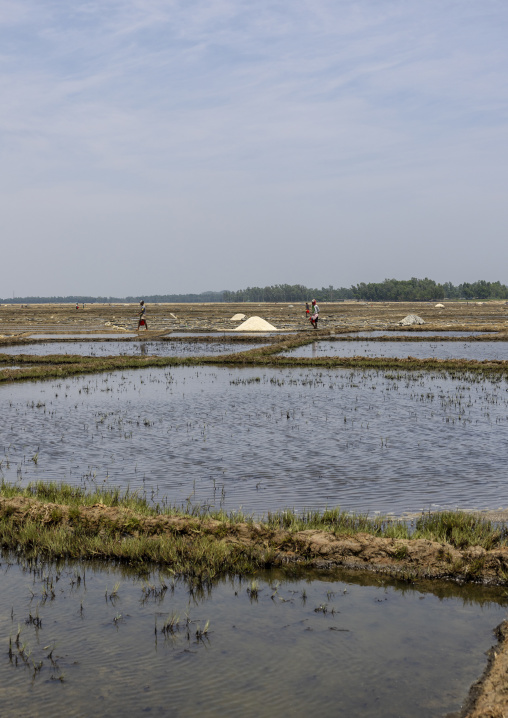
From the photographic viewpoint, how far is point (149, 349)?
3797cm

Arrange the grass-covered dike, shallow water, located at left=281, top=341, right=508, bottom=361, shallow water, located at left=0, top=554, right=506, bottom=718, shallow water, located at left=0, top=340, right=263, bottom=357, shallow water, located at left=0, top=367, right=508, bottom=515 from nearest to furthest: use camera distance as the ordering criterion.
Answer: shallow water, located at left=0, top=554, right=506, bottom=718 → the grass-covered dike → shallow water, located at left=0, top=367, right=508, bottom=515 → shallow water, located at left=281, top=341, right=508, bottom=361 → shallow water, located at left=0, top=340, right=263, bottom=357

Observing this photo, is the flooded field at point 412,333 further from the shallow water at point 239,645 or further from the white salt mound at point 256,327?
the shallow water at point 239,645

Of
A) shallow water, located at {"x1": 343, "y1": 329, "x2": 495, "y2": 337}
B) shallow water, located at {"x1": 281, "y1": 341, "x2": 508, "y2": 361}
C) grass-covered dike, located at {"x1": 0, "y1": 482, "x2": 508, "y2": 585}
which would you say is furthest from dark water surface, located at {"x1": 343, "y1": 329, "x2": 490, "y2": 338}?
grass-covered dike, located at {"x1": 0, "y1": 482, "x2": 508, "y2": 585}

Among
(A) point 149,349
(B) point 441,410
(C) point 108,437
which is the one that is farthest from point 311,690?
(A) point 149,349

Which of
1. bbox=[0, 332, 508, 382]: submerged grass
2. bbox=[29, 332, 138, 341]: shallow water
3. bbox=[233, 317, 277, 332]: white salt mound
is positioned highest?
bbox=[233, 317, 277, 332]: white salt mound

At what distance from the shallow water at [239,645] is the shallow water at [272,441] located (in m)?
2.76

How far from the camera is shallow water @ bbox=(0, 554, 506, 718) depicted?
15.9ft

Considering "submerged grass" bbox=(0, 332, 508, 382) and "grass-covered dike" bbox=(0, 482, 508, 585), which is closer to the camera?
"grass-covered dike" bbox=(0, 482, 508, 585)

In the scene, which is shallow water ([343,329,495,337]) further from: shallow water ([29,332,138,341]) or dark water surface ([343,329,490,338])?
shallow water ([29,332,138,341])

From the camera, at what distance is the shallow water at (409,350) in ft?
110

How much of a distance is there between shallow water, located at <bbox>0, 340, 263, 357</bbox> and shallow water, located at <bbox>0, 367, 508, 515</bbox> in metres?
12.0

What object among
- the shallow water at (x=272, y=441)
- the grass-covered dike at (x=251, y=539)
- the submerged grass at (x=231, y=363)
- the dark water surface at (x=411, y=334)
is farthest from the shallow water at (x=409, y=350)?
the grass-covered dike at (x=251, y=539)

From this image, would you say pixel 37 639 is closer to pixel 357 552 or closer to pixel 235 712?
pixel 235 712

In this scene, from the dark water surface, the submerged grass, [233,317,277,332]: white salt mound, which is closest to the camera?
the submerged grass
